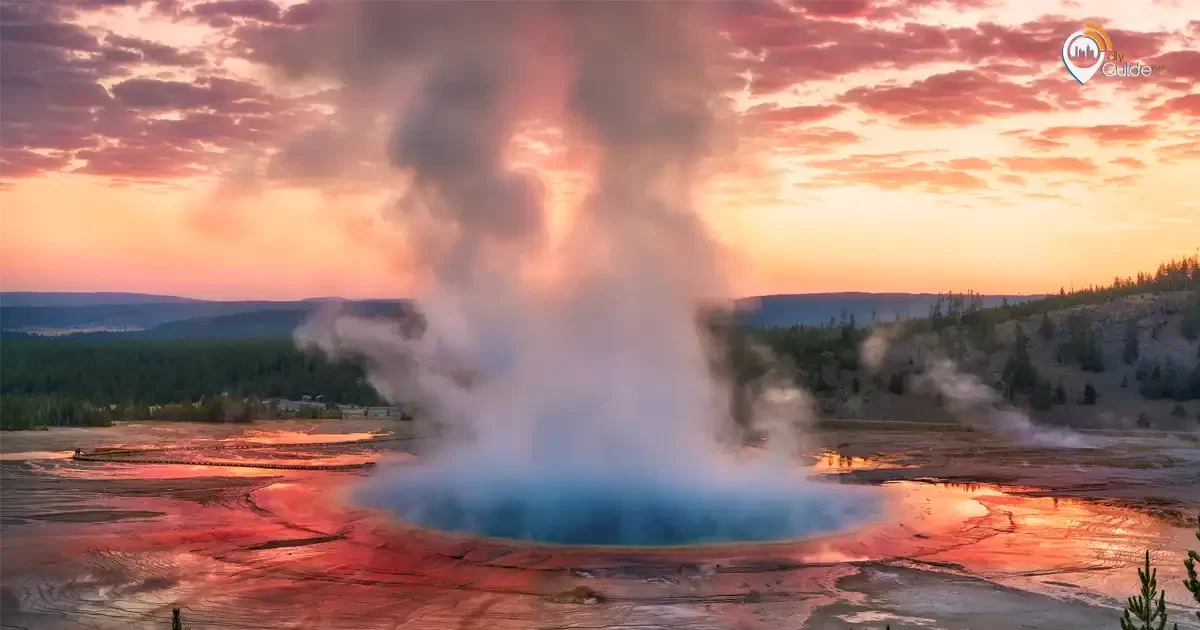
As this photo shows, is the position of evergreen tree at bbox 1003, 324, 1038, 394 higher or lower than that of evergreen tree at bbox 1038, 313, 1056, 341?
lower

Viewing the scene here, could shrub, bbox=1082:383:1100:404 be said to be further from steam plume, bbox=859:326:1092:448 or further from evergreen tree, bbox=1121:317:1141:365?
evergreen tree, bbox=1121:317:1141:365

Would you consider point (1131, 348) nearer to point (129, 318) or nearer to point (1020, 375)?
point (1020, 375)

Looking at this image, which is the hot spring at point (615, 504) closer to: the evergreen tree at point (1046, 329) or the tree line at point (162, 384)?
the tree line at point (162, 384)

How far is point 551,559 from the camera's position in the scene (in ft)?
45.9

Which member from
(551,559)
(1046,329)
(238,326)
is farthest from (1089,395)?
(238,326)

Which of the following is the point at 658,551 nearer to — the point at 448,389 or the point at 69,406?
the point at 448,389

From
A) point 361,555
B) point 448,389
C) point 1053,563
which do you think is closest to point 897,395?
point 448,389

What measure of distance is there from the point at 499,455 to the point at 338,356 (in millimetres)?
31805

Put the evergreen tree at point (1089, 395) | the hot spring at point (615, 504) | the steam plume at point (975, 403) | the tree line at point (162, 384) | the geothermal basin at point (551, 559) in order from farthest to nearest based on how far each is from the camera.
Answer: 1. the evergreen tree at point (1089, 395)
2. the tree line at point (162, 384)
3. the steam plume at point (975, 403)
4. the hot spring at point (615, 504)
5. the geothermal basin at point (551, 559)

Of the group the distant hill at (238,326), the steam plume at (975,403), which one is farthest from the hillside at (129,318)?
the steam plume at (975,403)

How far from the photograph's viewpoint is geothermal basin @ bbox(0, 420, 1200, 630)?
1142 cm

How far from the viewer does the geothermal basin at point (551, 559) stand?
11.4 metres

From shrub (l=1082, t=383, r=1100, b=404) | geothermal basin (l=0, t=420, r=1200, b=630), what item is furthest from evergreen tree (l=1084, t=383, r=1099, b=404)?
geothermal basin (l=0, t=420, r=1200, b=630)

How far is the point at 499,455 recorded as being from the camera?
2084 centimetres
